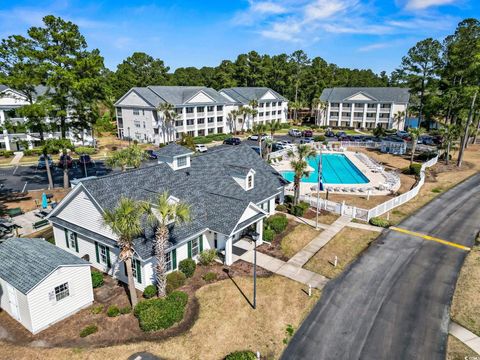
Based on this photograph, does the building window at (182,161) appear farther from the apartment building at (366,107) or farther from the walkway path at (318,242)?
the apartment building at (366,107)

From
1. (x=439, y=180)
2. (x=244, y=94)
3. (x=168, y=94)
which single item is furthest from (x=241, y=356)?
(x=244, y=94)

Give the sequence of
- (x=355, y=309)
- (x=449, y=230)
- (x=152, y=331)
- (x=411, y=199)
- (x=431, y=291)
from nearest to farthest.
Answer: (x=152, y=331), (x=355, y=309), (x=431, y=291), (x=449, y=230), (x=411, y=199)

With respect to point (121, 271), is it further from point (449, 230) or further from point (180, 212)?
point (449, 230)

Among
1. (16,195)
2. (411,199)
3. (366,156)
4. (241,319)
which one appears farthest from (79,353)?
(366,156)

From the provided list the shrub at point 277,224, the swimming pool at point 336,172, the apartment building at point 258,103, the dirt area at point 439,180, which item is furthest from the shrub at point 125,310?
the apartment building at point 258,103

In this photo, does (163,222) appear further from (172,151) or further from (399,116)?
(399,116)

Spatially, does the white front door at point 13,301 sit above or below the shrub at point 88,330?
above
